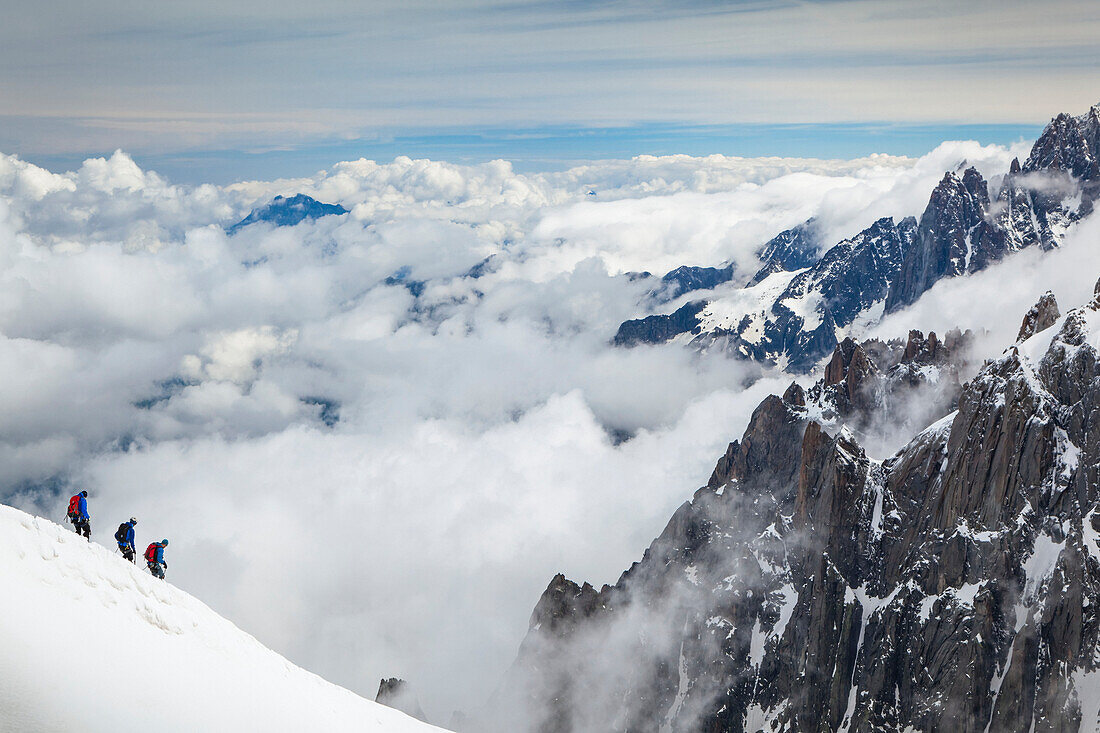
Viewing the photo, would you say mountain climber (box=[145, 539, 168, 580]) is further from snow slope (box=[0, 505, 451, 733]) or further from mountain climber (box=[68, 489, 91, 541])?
snow slope (box=[0, 505, 451, 733])

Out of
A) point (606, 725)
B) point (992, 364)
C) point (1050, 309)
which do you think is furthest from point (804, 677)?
point (1050, 309)

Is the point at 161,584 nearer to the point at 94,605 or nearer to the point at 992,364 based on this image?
the point at 94,605

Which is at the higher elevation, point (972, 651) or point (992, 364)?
point (992, 364)

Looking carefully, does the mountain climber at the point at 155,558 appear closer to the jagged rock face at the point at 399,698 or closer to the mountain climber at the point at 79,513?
the mountain climber at the point at 79,513

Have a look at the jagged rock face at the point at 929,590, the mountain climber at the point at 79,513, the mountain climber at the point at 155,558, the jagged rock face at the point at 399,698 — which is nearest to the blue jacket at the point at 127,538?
the mountain climber at the point at 155,558

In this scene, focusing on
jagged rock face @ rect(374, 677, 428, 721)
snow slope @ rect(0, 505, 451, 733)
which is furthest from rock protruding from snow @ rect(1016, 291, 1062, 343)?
snow slope @ rect(0, 505, 451, 733)

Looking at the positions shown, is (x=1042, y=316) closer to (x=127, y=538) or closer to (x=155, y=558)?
(x=155, y=558)

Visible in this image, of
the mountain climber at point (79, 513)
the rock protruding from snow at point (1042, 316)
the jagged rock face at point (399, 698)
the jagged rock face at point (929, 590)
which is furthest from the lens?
the jagged rock face at point (399, 698)
